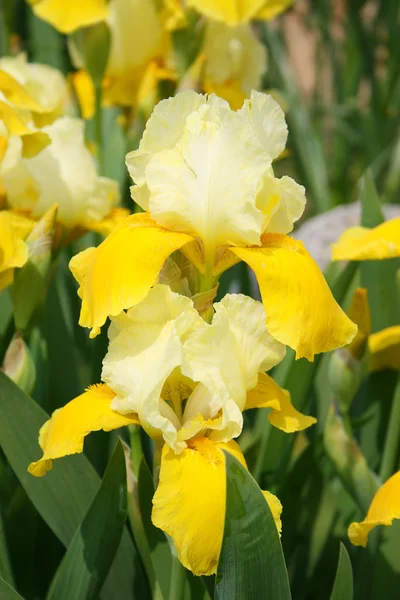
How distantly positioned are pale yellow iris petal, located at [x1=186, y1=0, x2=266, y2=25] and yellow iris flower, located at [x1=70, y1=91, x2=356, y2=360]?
764 mm

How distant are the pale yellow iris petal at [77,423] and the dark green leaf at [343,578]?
226mm

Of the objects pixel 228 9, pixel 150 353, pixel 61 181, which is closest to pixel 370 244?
pixel 150 353

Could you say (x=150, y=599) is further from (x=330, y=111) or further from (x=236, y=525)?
(x=330, y=111)

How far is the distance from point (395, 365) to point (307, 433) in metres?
0.18

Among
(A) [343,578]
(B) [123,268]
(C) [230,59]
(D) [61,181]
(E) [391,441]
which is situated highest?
(B) [123,268]

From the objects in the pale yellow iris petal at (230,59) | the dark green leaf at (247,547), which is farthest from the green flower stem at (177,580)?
the pale yellow iris petal at (230,59)

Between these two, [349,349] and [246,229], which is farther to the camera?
[349,349]

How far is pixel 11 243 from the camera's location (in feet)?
3.07

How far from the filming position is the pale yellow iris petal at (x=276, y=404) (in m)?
0.73

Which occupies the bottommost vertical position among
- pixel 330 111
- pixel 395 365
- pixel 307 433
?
pixel 330 111

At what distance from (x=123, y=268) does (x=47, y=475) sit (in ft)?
0.95

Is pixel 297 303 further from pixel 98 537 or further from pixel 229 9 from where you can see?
pixel 229 9

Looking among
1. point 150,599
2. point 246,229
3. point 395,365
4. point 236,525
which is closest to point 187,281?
point 246,229

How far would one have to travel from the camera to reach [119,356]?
2.27 feet
